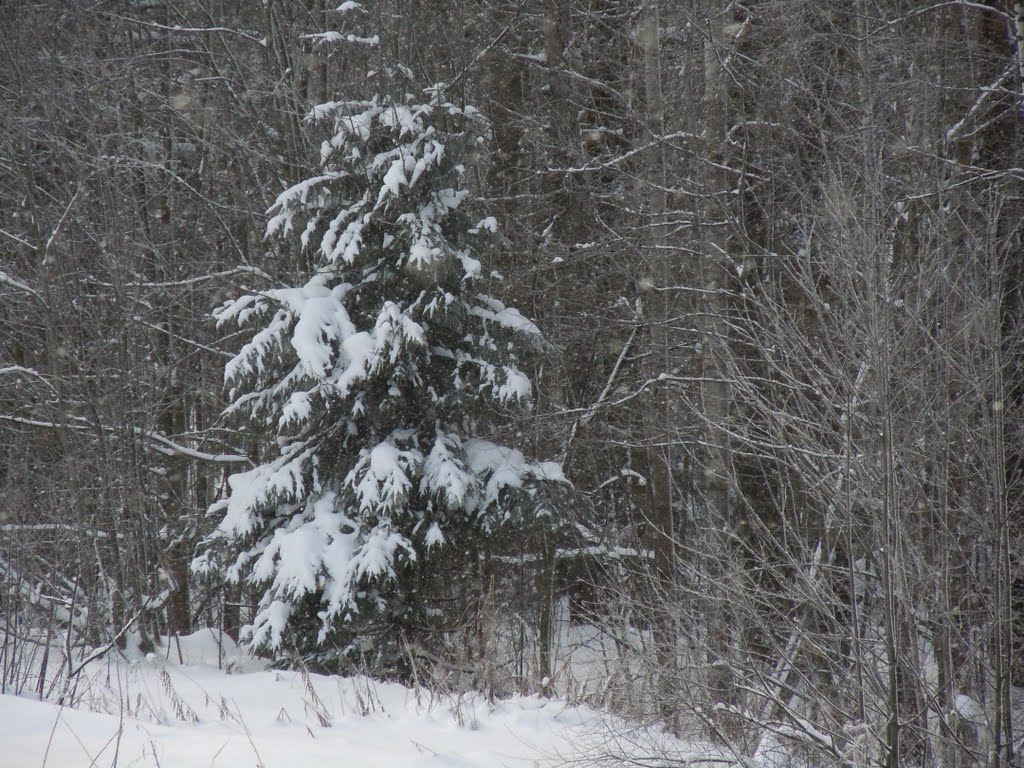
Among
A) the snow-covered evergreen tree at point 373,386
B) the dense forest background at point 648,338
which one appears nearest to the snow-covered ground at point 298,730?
the dense forest background at point 648,338

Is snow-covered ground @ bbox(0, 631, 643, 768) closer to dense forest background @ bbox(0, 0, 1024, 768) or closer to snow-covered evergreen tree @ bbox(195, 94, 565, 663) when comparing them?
dense forest background @ bbox(0, 0, 1024, 768)

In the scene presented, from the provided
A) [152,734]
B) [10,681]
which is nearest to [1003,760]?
[152,734]

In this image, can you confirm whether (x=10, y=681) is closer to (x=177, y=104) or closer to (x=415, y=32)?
(x=415, y=32)

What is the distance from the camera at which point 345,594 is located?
7.69 meters

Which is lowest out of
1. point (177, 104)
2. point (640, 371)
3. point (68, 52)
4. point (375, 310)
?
point (640, 371)

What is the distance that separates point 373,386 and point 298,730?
4.01 metres

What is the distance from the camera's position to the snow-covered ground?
3.84 metres

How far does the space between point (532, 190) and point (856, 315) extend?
31.4 ft

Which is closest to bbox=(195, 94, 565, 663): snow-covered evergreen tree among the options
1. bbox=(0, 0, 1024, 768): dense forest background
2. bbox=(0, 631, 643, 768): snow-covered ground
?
bbox=(0, 0, 1024, 768): dense forest background

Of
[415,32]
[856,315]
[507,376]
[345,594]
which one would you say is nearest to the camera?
[856,315]

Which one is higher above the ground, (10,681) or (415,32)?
(415,32)

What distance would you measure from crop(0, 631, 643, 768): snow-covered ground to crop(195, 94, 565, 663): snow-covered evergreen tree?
133cm

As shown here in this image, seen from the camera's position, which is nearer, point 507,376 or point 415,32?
point 507,376

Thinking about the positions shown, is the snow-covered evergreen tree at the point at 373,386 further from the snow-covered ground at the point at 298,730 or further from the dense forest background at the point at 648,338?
the snow-covered ground at the point at 298,730
